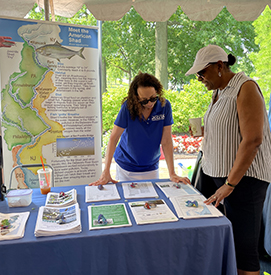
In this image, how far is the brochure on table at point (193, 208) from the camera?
125 centimetres

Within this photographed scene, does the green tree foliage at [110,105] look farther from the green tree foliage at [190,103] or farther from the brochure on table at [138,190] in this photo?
the brochure on table at [138,190]

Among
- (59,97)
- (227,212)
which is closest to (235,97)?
(227,212)

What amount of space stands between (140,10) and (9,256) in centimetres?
211

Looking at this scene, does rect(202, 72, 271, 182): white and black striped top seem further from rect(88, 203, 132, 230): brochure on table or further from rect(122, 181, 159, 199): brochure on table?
rect(88, 203, 132, 230): brochure on table

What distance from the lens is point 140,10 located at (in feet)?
7.47

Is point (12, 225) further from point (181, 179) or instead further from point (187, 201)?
point (181, 179)

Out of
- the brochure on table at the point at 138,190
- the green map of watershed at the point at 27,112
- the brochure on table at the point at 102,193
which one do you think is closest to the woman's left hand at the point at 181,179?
the brochure on table at the point at 138,190

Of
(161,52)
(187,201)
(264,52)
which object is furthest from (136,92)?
(161,52)

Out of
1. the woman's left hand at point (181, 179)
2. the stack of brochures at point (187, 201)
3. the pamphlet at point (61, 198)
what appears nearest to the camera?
the stack of brochures at point (187, 201)

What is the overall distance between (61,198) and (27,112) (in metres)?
1.17

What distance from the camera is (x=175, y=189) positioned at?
1.61 m

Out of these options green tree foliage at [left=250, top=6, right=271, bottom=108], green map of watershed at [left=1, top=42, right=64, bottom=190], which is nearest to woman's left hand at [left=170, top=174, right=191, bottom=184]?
green map of watershed at [left=1, top=42, right=64, bottom=190]

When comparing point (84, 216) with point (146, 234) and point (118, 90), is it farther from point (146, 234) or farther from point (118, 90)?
point (118, 90)

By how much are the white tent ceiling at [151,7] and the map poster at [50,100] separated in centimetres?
18
